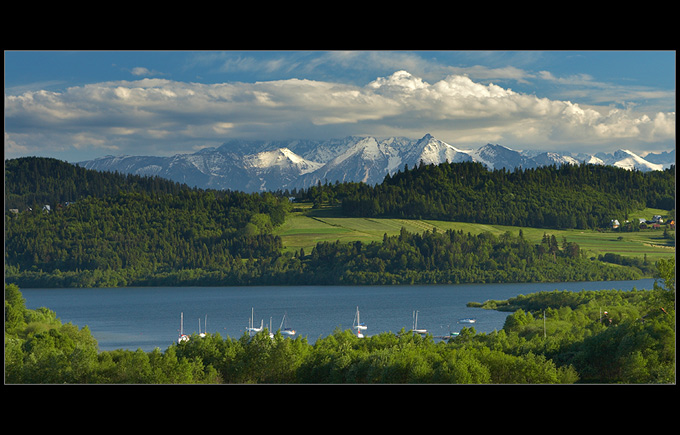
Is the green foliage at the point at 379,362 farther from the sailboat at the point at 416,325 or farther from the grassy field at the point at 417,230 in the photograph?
the grassy field at the point at 417,230

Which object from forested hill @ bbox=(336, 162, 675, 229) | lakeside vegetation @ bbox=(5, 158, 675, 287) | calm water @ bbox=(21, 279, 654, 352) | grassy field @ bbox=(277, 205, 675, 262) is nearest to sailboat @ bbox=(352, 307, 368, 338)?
calm water @ bbox=(21, 279, 654, 352)

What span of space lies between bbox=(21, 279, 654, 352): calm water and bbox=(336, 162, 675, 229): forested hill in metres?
26.6

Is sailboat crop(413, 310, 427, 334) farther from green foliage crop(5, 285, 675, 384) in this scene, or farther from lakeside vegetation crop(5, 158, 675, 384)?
green foliage crop(5, 285, 675, 384)

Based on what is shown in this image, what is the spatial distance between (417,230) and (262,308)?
48303 millimetres

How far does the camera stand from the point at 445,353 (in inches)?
902

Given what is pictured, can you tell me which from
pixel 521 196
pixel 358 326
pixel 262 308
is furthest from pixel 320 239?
pixel 358 326

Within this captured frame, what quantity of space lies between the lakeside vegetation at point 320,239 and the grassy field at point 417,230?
0.91 feet

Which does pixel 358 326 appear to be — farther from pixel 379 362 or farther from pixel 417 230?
pixel 417 230

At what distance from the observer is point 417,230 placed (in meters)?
120

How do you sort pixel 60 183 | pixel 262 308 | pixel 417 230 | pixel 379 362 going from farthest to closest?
pixel 60 183, pixel 417 230, pixel 262 308, pixel 379 362

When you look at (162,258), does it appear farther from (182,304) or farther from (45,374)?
(45,374)

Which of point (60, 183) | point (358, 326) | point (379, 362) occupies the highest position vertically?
point (60, 183)

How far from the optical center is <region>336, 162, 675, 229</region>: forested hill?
426 ft
